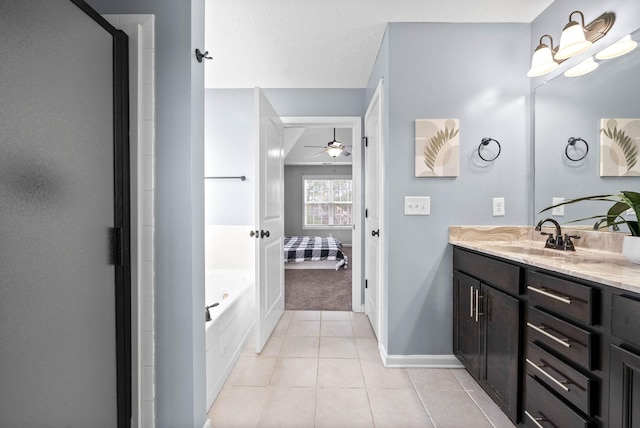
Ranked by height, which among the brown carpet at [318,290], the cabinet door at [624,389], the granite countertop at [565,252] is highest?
the granite countertop at [565,252]

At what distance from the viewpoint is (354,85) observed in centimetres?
304

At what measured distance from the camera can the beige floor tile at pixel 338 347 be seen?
2.23 meters

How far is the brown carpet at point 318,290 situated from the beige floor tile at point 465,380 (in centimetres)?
140

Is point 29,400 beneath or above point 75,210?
beneath

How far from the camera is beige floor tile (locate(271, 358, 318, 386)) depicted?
1.89 meters

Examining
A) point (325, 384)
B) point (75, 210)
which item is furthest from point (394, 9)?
point (325, 384)

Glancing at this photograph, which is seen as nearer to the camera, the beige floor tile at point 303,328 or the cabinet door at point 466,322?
the cabinet door at point 466,322

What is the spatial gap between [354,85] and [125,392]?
2.96 meters

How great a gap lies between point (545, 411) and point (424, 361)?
0.92 meters

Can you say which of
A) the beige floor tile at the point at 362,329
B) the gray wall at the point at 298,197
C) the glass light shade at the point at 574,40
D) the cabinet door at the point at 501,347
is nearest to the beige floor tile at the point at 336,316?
the beige floor tile at the point at 362,329

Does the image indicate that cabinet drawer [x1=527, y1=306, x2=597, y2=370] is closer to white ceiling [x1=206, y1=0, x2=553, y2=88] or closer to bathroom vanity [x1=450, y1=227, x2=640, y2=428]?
bathroom vanity [x1=450, y1=227, x2=640, y2=428]

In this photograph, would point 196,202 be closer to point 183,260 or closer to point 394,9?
point 183,260

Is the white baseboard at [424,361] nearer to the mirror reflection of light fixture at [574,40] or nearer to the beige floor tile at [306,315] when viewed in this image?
the beige floor tile at [306,315]

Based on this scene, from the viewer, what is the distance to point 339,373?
1.99 metres
